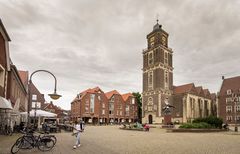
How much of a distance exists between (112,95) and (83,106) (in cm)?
1239

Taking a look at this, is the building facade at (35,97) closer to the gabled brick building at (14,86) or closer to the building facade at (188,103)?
the gabled brick building at (14,86)

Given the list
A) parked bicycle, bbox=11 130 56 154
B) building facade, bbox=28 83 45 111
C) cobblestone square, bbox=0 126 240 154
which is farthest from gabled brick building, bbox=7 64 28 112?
building facade, bbox=28 83 45 111

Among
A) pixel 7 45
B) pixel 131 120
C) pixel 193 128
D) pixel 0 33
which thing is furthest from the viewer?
pixel 131 120

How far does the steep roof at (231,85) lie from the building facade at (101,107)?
3329 cm

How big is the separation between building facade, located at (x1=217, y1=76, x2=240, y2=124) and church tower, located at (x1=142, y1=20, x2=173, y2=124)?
16565 mm

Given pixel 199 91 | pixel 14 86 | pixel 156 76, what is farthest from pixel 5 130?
pixel 199 91

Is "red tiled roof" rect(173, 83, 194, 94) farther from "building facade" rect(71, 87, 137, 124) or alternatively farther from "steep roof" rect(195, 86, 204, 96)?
"building facade" rect(71, 87, 137, 124)

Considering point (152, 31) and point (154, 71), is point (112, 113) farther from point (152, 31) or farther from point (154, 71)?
point (152, 31)

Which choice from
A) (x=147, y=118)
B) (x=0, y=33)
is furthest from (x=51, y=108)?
(x=0, y=33)

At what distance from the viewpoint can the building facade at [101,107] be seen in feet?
246

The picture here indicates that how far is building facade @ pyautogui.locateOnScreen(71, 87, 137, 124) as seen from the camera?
246 feet

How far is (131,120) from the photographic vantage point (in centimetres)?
8669

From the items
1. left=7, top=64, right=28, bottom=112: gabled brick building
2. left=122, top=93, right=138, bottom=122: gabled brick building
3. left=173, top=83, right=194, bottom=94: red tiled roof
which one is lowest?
left=122, top=93, right=138, bottom=122: gabled brick building

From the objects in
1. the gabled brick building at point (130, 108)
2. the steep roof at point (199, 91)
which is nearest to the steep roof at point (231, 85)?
the steep roof at point (199, 91)
